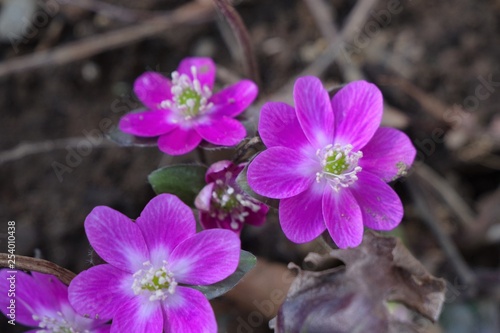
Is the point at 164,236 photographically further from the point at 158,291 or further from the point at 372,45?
the point at 372,45

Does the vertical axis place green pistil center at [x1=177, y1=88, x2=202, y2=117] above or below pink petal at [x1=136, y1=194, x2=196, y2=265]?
above

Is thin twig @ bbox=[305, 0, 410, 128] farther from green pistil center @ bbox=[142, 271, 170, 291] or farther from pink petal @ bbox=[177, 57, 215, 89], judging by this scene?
green pistil center @ bbox=[142, 271, 170, 291]

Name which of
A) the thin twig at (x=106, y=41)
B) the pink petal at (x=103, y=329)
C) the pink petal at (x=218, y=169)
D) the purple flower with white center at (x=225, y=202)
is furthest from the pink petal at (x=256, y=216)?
the thin twig at (x=106, y=41)

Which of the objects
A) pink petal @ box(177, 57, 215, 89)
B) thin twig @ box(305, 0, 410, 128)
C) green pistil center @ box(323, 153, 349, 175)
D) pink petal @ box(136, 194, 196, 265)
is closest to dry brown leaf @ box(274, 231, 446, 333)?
green pistil center @ box(323, 153, 349, 175)

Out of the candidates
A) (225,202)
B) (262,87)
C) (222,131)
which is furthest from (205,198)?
(262,87)

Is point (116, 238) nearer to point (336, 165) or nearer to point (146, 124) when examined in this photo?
point (146, 124)

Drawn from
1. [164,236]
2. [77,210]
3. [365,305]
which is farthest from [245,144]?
[77,210]

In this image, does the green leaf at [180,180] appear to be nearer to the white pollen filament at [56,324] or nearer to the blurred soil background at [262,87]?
the white pollen filament at [56,324]
